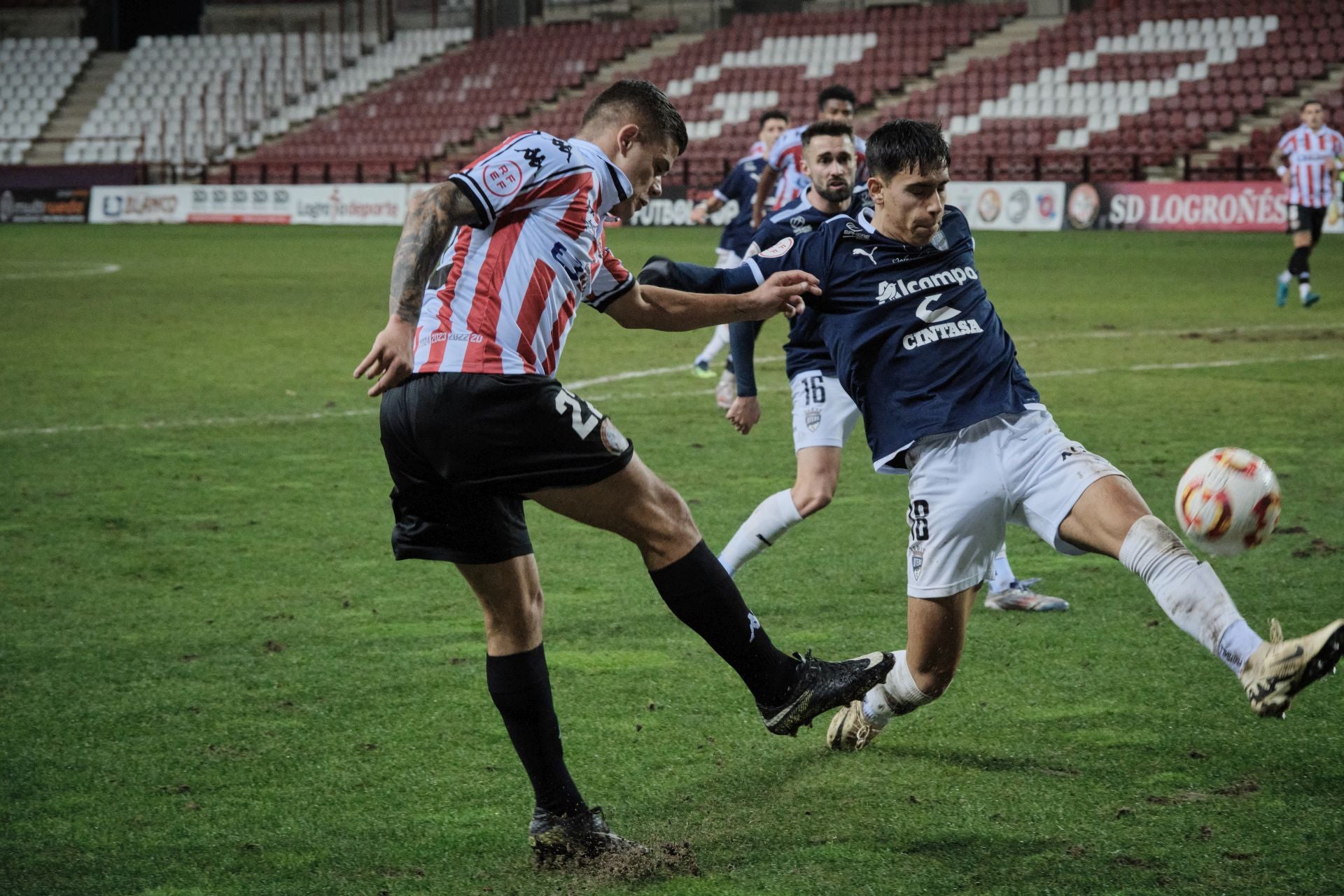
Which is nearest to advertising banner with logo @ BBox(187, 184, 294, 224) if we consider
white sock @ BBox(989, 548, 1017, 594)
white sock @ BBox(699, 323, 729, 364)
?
white sock @ BBox(699, 323, 729, 364)

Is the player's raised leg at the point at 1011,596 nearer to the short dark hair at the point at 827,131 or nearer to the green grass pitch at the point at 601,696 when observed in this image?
the green grass pitch at the point at 601,696

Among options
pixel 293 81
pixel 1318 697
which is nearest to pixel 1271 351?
pixel 1318 697

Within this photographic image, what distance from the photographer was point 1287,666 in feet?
10.3

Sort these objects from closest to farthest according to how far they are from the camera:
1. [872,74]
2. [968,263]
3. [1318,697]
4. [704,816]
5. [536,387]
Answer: [536,387], [704,816], [968,263], [1318,697], [872,74]

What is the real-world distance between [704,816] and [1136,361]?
9.62 meters

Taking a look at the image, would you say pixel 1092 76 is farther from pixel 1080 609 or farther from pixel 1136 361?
pixel 1080 609

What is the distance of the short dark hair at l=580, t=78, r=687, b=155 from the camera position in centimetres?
373

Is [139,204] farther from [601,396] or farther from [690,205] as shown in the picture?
[601,396]

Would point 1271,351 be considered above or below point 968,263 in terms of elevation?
below

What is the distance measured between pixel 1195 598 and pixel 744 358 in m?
2.88

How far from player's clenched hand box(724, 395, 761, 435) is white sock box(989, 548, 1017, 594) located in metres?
1.12

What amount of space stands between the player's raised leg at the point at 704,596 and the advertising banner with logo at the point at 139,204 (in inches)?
1439

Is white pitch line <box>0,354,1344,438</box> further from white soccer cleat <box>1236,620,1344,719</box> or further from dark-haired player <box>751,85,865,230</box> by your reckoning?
white soccer cleat <box>1236,620,1344,719</box>

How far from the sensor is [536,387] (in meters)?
3.46
